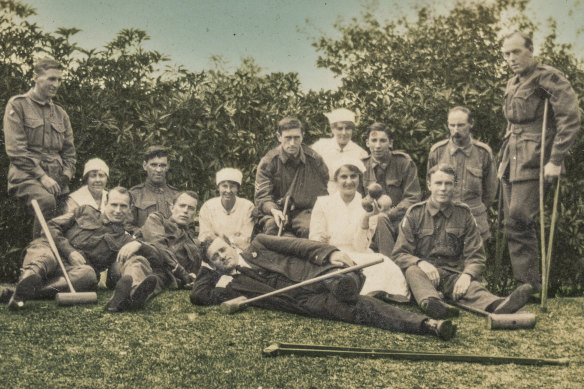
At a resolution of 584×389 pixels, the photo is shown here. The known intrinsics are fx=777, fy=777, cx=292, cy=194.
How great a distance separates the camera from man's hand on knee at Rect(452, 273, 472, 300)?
605 cm

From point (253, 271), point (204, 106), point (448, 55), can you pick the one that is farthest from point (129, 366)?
point (448, 55)

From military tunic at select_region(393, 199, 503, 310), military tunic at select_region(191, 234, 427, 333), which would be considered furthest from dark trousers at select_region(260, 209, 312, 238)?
military tunic at select_region(393, 199, 503, 310)

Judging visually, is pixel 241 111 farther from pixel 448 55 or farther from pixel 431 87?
pixel 448 55

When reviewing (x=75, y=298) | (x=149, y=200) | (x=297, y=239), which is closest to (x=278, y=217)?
(x=149, y=200)

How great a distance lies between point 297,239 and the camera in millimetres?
5898

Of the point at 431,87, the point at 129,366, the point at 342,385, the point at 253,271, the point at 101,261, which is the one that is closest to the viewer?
the point at 342,385

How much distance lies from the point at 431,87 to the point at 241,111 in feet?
6.66

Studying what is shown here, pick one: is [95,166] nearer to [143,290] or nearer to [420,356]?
[143,290]

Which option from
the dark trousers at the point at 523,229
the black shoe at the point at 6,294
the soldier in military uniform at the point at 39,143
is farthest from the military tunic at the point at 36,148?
the dark trousers at the point at 523,229

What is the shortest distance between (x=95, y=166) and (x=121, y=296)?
2243 millimetres

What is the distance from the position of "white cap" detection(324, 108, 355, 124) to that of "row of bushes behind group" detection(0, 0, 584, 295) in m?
0.25

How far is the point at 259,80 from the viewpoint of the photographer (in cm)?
848

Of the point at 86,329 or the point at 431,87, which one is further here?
the point at 431,87

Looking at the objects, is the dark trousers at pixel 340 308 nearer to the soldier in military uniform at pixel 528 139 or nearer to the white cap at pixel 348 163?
the white cap at pixel 348 163
